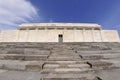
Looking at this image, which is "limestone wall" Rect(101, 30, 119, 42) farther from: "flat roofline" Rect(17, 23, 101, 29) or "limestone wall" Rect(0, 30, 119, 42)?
"flat roofline" Rect(17, 23, 101, 29)

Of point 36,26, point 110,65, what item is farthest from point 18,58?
point 36,26

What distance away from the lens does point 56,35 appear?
18688 mm

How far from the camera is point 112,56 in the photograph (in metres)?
5.28

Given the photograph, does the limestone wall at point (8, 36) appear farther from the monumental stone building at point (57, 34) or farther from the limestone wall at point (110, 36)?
the limestone wall at point (110, 36)

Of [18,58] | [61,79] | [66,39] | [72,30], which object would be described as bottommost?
[61,79]

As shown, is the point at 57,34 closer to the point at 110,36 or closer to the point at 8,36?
the point at 8,36

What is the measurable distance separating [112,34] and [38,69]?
17525mm

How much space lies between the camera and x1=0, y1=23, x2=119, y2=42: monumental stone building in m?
18.1

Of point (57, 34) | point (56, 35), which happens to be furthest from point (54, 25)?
point (56, 35)

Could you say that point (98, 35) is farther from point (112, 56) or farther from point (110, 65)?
point (110, 65)

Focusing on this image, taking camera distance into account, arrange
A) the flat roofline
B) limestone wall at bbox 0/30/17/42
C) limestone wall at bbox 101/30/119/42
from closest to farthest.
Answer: limestone wall at bbox 0/30/17/42 → limestone wall at bbox 101/30/119/42 → the flat roofline

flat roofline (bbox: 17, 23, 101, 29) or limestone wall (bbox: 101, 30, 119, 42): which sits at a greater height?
flat roofline (bbox: 17, 23, 101, 29)

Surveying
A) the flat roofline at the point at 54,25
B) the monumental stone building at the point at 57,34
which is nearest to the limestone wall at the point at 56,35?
the monumental stone building at the point at 57,34

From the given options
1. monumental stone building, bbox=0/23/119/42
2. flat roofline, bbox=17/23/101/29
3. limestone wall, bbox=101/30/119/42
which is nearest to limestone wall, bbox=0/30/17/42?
monumental stone building, bbox=0/23/119/42
